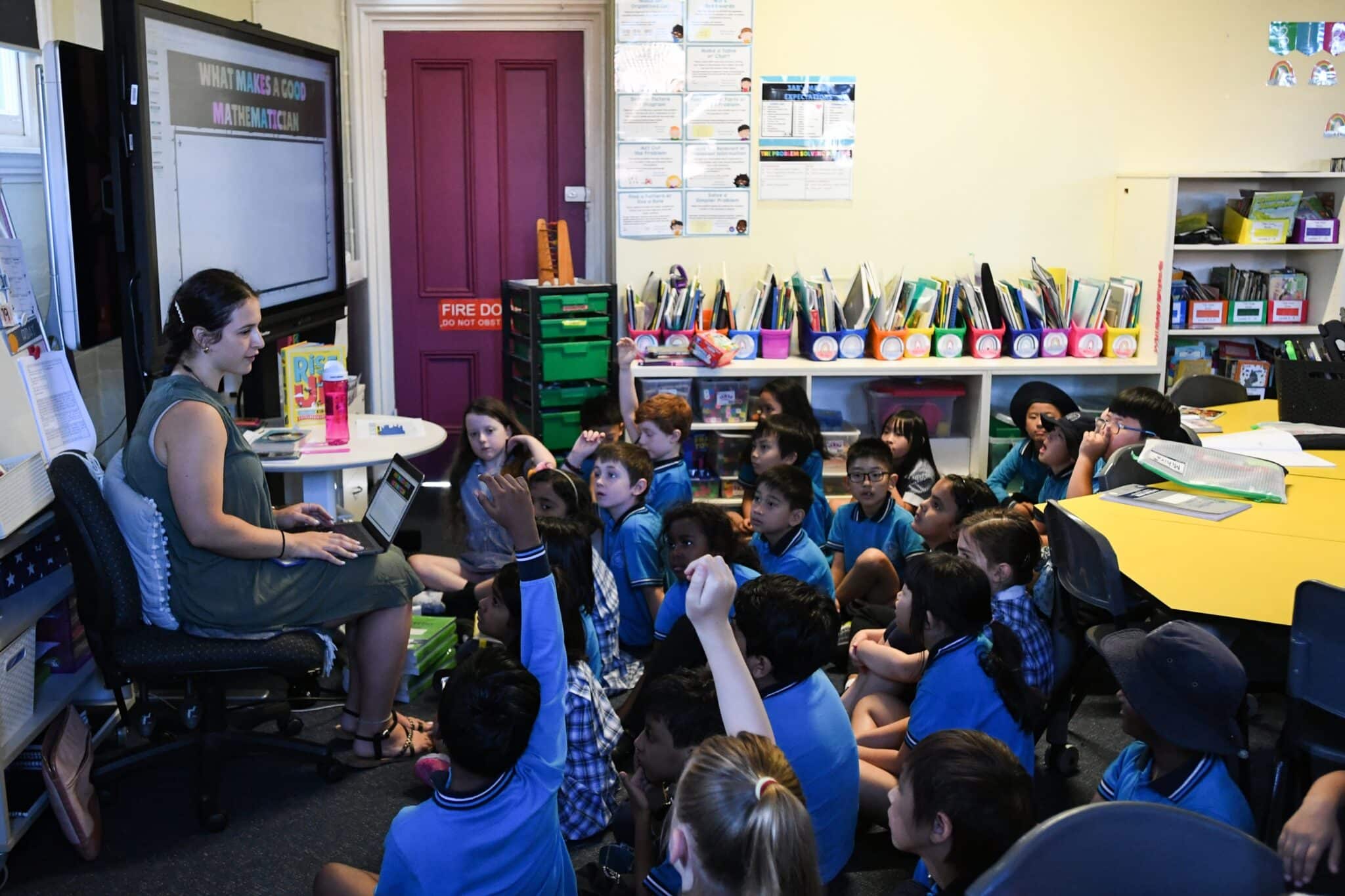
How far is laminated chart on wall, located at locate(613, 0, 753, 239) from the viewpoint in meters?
4.95

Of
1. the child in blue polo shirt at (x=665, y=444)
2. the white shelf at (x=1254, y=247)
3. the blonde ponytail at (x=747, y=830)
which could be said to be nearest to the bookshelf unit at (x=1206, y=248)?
the white shelf at (x=1254, y=247)

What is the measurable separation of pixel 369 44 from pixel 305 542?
317cm

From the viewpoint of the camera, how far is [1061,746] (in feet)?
9.73

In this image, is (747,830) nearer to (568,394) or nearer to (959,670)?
(959,670)

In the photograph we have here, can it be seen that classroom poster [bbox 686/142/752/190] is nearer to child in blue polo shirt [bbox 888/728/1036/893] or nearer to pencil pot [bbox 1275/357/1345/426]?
pencil pot [bbox 1275/357/1345/426]

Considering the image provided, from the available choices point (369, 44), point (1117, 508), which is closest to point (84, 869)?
point (1117, 508)

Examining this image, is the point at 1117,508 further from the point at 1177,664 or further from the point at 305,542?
the point at 305,542

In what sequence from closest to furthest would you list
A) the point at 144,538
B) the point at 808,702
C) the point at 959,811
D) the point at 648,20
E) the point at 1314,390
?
the point at 959,811 → the point at 808,702 → the point at 144,538 → the point at 1314,390 → the point at 648,20

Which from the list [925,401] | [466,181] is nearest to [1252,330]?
[925,401]

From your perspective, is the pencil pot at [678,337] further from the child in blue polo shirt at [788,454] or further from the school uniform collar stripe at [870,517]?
the school uniform collar stripe at [870,517]

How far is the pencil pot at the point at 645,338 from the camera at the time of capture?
16.3ft

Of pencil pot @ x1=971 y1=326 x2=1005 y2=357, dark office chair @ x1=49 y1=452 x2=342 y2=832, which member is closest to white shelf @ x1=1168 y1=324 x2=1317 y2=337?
pencil pot @ x1=971 y1=326 x2=1005 y2=357

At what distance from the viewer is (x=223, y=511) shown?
105 inches

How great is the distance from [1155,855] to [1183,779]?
2.89ft
